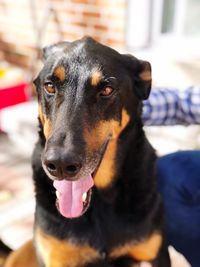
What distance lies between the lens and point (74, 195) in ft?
3.43

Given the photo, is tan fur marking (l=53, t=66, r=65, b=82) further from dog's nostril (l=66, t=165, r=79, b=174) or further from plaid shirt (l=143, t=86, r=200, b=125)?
plaid shirt (l=143, t=86, r=200, b=125)

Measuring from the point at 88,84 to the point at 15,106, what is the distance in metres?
1.96

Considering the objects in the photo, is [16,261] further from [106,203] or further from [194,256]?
[194,256]

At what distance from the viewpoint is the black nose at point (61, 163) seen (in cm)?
87

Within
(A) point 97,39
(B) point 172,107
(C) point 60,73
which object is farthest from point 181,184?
(A) point 97,39

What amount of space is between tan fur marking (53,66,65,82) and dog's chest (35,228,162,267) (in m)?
0.47

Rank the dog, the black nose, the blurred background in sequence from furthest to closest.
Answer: the blurred background < the dog < the black nose

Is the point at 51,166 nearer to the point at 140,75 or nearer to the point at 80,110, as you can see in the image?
the point at 80,110

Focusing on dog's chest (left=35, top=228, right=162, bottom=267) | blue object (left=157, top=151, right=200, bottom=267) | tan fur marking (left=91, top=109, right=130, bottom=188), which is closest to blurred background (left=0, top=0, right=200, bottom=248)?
blue object (left=157, top=151, right=200, bottom=267)

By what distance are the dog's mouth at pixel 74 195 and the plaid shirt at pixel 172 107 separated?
0.57 m

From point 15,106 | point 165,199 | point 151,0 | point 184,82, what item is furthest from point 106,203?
point 15,106

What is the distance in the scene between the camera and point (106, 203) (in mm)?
1175

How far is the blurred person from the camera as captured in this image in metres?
1.42

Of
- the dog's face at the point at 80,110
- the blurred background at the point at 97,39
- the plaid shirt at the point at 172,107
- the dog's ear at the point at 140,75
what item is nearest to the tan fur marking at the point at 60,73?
the dog's face at the point at 80,110
